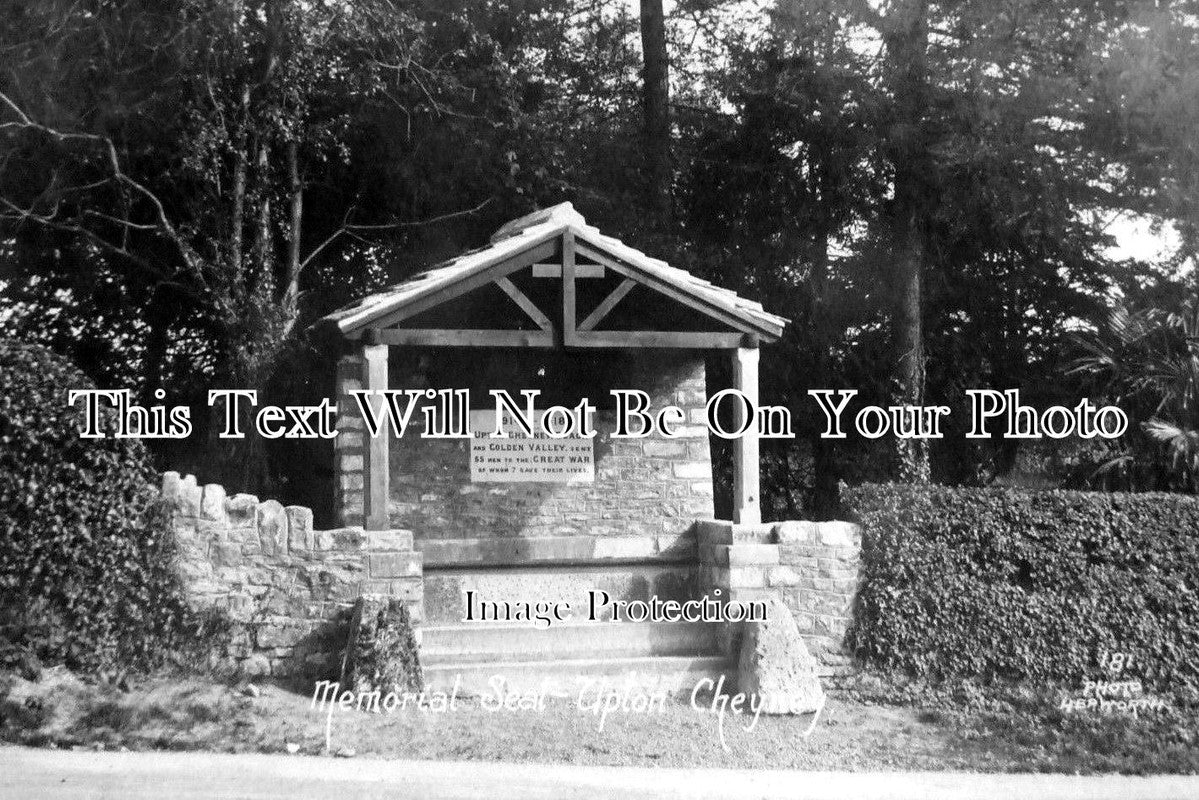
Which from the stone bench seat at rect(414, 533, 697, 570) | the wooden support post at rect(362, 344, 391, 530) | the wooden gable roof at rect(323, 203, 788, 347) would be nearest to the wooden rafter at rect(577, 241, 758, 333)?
the wooden gable roof at rect(323, 203, 788, 347)

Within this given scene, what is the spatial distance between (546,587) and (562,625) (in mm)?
810

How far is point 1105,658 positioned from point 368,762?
22.6 feet

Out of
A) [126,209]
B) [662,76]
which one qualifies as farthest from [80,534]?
[662,76]

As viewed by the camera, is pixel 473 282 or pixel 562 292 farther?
pixel 562 292

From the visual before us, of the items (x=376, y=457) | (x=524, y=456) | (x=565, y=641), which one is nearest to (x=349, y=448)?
(x=376, y=457)

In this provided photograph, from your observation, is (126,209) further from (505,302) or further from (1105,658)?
(1105,658)

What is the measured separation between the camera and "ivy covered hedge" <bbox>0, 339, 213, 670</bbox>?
884 centimetres

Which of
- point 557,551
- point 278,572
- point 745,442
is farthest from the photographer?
point 557,551

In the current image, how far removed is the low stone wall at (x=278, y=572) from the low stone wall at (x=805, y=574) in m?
2.87

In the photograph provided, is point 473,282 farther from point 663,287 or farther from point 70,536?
point 70,536

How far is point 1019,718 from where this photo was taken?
33.5 ft

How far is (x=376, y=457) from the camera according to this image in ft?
35.7

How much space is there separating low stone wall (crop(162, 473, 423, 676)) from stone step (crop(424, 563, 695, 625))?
41.2 inches

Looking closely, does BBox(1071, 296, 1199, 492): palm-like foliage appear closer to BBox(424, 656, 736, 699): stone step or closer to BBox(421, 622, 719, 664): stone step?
BBox(421, 622, 719, 664): stone step
